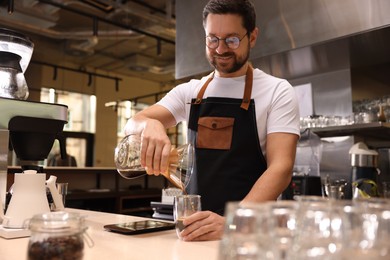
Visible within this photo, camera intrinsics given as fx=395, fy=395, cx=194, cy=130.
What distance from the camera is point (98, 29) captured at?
20.6 ft

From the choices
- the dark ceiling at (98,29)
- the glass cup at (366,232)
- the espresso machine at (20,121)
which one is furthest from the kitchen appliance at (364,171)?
the dark ceiling at (98,29)

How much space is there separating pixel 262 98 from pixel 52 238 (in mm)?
1184

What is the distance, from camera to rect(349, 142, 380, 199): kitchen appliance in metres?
2.59

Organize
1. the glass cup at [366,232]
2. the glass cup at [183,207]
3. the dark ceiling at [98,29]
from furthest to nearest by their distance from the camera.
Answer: the dark ceiling at [98,29], the glass cup at [183,207], the glass cup at [366,232]

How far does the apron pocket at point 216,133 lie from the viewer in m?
1.73

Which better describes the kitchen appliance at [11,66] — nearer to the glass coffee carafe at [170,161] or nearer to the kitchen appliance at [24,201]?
the kitchen appliance at [24,201]

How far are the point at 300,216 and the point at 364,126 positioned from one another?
2184 millimetres

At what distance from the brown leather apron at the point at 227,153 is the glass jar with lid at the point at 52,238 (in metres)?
0.94

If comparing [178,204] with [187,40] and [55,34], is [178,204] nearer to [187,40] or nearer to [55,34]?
[187,40]

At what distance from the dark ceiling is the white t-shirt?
205cm

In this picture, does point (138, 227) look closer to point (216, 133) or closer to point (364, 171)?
point (216, 133)

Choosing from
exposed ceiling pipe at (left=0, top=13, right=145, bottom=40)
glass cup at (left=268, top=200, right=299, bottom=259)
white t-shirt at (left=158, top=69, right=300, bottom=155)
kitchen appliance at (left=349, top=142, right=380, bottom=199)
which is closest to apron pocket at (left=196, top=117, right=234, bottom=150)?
white t-shirt at (left=158, top=69, right=300, bottom=155)

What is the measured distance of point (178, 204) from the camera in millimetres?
1159

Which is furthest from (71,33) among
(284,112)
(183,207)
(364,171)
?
(183,207)
